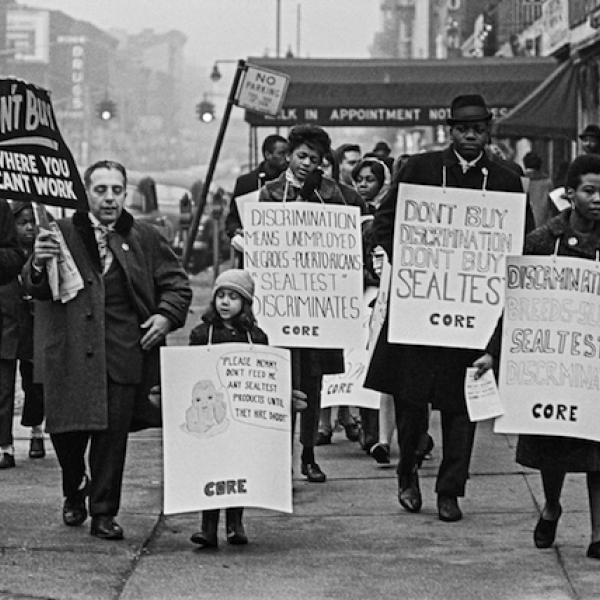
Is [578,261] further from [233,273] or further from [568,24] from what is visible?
[568,24]

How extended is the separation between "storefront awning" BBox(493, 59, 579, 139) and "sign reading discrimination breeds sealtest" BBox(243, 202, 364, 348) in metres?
11.7

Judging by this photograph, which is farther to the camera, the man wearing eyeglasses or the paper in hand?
the paper in hand

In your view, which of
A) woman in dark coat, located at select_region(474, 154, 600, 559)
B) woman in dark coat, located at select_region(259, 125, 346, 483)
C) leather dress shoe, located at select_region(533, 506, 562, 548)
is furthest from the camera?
woman in dark coat, located at select_region(259, 125, 346, 483)

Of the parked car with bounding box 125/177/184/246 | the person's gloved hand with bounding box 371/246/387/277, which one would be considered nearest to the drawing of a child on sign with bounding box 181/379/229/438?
the person's gloved hand with bounding box 371/246/387/277

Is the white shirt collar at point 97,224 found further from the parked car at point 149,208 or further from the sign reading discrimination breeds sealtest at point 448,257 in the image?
the parked car at point 149,208

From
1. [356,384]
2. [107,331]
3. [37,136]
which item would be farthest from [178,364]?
[356,384]

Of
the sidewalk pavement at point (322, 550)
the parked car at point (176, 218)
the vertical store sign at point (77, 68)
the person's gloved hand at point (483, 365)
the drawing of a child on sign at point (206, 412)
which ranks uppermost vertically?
the vertical store sign at point (77, 68)

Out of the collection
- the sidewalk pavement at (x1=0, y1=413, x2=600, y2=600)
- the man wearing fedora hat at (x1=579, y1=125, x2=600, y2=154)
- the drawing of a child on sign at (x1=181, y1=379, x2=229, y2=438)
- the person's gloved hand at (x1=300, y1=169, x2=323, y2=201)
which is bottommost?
the sidewalk pavement at (x1=0, y1=413, x2=600, y2=600)

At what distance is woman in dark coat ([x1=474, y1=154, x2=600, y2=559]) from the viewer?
8.14 meters

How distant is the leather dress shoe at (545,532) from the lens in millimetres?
8352

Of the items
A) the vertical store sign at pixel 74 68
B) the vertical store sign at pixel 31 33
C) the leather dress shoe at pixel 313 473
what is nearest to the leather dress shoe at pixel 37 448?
the leather dress shoe at pixel 313 473

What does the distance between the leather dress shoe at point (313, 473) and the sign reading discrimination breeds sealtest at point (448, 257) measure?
1.69m

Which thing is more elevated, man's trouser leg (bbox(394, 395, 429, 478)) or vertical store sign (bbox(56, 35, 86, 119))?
vertical store sign (bbox(56, 35, 86, 119))

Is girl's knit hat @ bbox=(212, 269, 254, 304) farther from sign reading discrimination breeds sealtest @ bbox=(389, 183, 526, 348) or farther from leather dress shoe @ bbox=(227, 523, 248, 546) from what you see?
leather dress shoe @ bbox=(227, 523, 248, 546)
